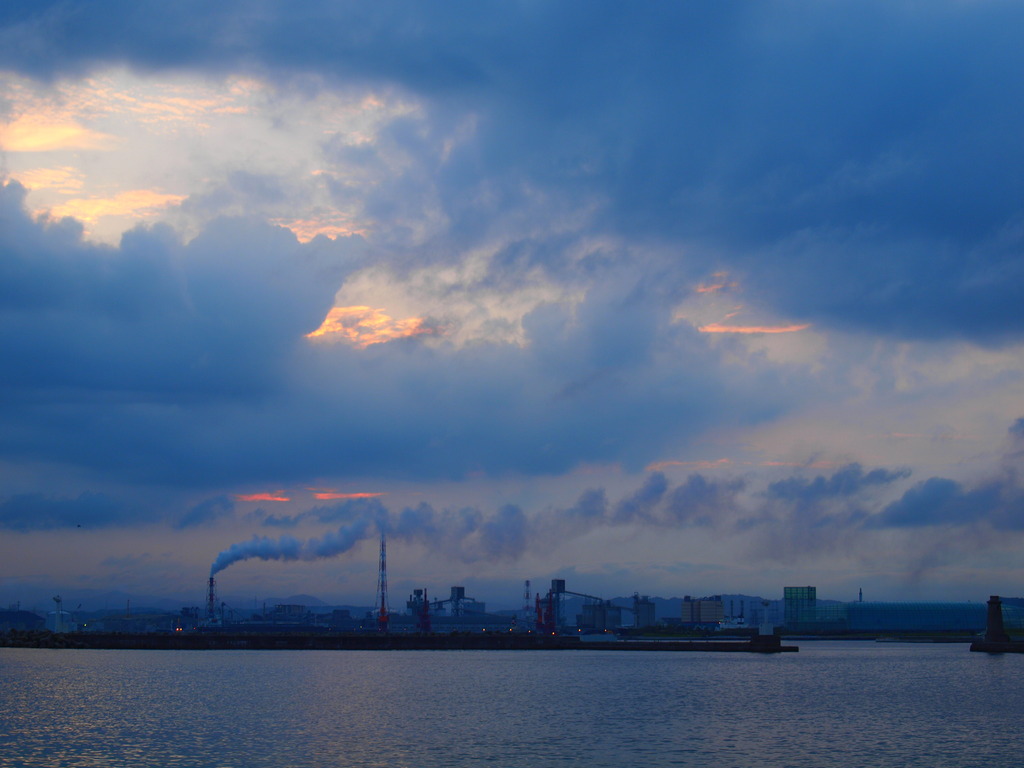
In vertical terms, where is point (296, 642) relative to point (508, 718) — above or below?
below

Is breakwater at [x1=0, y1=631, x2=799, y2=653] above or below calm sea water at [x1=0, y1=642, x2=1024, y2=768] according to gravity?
below

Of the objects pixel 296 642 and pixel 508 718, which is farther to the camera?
pixel 296 642

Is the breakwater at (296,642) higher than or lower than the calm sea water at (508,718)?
lower

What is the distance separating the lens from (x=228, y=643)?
7013 inches

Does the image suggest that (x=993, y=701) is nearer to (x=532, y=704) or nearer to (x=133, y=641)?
(x=532, y=704)

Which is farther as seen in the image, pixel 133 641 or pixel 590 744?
pixel 133 641

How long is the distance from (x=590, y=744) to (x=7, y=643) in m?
159

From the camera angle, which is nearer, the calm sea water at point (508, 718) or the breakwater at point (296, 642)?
the calm sea water at point (508, 718)

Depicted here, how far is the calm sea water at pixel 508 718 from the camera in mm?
45688

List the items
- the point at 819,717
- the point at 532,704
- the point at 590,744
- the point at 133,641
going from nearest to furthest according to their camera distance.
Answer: the point at 590,744 < the point at 819,717 < the point at 532,704 < the point at 133,641

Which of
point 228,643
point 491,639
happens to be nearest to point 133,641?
point 228,643

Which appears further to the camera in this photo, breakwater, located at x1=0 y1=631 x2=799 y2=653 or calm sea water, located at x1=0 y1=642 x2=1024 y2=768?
breakwater, located at x1=0 y1=631 x2=799 y2=653

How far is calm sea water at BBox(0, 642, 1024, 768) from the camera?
4569 centimetres

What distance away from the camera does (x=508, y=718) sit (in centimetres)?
6134
